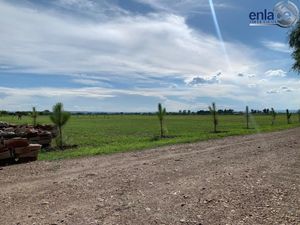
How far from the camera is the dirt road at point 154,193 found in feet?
23.0

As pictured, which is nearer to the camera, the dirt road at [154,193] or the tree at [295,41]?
the dirt road at [154,193]

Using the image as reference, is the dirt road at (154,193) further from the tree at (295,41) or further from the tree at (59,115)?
the tree at (295,41)

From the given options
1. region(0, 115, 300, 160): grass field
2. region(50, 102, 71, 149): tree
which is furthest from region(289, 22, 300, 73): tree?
region(50, 102, 71, 149): tree

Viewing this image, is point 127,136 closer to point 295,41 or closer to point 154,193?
point 295,41

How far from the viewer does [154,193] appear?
8.56m

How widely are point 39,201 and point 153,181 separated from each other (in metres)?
2.82

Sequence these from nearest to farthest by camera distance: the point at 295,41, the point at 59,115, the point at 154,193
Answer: the point at 154,193 → the point at 59,115 → the point at 295,41

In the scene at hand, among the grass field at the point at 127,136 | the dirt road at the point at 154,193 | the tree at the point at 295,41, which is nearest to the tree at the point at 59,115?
the grass field at the point at 127,136

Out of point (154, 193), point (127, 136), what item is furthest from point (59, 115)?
point (154, 193)

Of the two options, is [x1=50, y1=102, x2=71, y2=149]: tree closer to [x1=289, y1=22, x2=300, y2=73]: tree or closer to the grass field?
the grass field

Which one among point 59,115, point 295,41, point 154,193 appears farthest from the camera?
point 295,41

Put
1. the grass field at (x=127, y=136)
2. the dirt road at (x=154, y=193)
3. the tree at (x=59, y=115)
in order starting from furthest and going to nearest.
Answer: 1. the tree at (x=59, y=115)
2. the grass field at (x=127, y=136)
3. the dirt road at (x=154, y=193)

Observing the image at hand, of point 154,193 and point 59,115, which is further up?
point 59,115

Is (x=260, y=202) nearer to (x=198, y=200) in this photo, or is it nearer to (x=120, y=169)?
(x=198, y=200)
